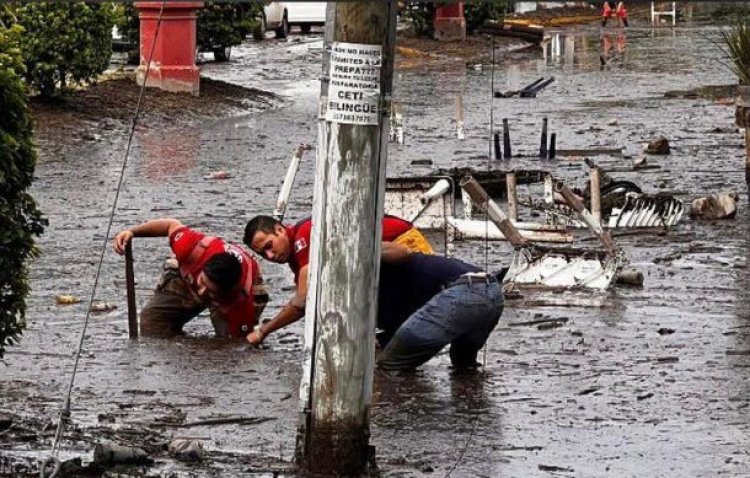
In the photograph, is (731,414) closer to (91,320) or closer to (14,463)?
(14,463)

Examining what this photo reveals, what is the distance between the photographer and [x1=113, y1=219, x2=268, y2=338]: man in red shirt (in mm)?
10984

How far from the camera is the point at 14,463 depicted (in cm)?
788

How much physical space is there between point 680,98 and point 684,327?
20716 millimetres

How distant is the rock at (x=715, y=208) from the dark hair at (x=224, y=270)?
7.15 metres

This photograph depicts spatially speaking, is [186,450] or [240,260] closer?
[186,450]

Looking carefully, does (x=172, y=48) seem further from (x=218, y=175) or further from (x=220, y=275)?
(x=220, y=275)

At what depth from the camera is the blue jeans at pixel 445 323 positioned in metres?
10.1

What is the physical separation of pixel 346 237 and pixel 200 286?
10.9 ft

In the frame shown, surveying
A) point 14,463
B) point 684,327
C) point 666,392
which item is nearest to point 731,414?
point 666,392

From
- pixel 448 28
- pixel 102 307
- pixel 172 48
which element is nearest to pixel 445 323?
pixel 102 307

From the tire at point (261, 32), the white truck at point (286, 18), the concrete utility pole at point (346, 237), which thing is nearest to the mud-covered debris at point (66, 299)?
the concrete utility pole at point (346, 237)

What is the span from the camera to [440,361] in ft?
35.9

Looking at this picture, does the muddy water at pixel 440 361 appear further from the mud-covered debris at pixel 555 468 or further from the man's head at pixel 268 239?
the man's head at pixel 268 239

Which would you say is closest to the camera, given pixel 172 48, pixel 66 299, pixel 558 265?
pixel 66 299
